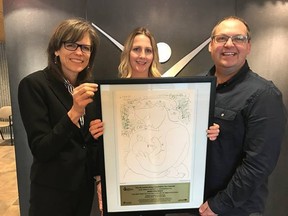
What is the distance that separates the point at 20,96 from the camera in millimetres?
1209

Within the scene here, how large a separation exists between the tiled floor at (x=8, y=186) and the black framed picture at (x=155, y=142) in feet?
7.77

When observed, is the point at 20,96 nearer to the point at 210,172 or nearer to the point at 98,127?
the point at 98,127

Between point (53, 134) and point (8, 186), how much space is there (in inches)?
127

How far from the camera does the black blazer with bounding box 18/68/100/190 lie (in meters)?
1.18

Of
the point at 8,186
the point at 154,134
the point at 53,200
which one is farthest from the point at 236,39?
the point at 8,186

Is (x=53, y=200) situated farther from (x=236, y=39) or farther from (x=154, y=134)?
(x=236, y=39)

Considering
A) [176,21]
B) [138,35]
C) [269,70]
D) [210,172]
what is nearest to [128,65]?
[138,35]

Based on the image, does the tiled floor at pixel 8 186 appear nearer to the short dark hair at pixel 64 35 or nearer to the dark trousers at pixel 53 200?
the dark trousers at pixel 53 200

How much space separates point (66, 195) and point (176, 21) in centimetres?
164

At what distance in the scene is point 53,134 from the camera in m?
1.16

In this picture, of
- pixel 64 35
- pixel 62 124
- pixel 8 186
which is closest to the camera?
pixel 62 124

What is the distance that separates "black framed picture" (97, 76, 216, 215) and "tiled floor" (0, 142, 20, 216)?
2.37 meters

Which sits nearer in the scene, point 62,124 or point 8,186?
point 62,124

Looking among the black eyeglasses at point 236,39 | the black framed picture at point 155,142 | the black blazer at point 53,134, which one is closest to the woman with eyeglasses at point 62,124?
the black blazer at point 53,134
